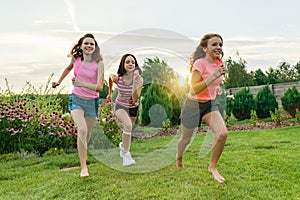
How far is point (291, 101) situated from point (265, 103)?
2.88ft

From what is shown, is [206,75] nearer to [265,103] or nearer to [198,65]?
[198,65]

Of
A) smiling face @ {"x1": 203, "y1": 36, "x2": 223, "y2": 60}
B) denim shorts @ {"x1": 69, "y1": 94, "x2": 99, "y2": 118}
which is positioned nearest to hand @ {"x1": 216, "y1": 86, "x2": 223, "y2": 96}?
smiling face @ {"x1": 203, "y1": 36, "x2": 223, "y2": 60}

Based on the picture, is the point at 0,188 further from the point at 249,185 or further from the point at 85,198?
the point at 249,185

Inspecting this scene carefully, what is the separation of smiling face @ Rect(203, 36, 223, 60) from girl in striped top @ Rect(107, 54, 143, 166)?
990 mm

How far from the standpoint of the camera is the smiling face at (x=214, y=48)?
3830 millimetres

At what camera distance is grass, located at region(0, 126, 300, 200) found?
373cm

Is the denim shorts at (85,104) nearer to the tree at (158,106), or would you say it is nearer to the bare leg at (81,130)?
the bare leg at (81,130)

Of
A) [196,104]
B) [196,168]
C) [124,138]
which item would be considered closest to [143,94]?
[124,138]

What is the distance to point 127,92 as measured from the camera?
467 centimetres

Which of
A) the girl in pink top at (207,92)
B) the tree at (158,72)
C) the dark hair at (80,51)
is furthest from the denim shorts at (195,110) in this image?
the dark hair at (80,51)

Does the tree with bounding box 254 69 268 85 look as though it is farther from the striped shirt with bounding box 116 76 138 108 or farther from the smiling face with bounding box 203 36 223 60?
the smiling face with bounding box 203 36 223 60

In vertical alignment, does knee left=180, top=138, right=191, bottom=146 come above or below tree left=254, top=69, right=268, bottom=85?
below

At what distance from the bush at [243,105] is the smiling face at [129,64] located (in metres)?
9.49

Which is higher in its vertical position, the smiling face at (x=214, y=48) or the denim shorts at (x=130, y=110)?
the smiling face at (x=214, y=48)
